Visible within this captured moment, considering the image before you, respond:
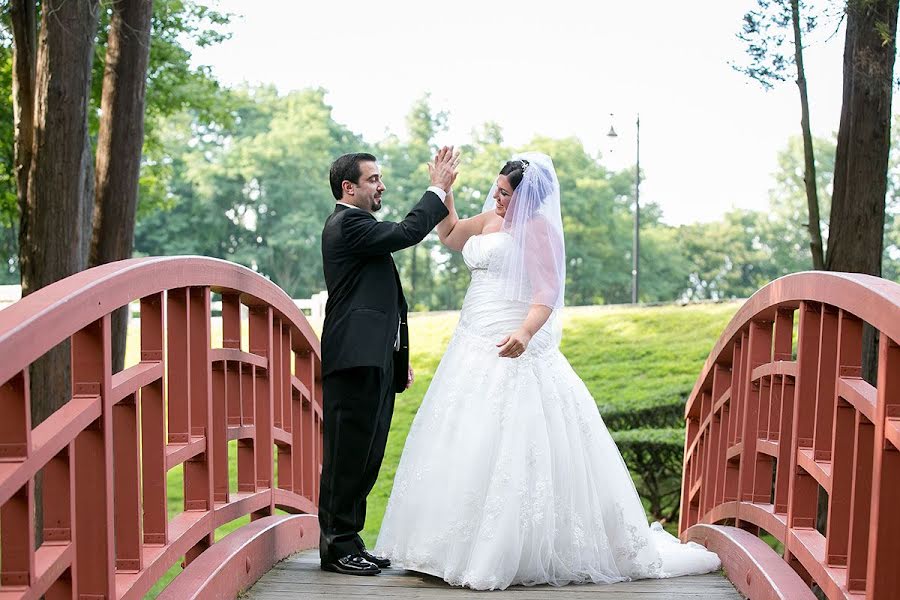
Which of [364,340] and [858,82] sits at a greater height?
[858,82]

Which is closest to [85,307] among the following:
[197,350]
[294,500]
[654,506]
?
[197,350]

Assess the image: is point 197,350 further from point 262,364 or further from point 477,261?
point 477,261

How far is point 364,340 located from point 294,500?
66.7 inches

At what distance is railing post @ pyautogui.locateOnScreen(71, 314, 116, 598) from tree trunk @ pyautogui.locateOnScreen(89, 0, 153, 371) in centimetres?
615

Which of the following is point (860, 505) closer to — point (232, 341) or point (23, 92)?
point (232, 341)

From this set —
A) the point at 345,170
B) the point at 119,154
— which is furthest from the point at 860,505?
the point at 119,154

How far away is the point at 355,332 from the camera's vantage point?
5082mm

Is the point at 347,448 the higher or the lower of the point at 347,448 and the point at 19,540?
the lower

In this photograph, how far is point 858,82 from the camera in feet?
24.8

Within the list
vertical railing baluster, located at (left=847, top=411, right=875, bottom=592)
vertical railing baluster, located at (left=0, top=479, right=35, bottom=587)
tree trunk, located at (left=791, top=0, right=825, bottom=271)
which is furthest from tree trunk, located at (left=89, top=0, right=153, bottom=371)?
vertical railing baluster, located at (left=847, top=411, right=875, bottom=592)

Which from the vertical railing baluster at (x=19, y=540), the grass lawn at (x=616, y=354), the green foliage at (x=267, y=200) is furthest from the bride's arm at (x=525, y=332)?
the green foliage at (x=267, y=200)

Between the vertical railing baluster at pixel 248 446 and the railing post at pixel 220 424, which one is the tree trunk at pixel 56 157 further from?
the railing post at pixel 220 424

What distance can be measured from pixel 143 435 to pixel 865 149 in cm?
541

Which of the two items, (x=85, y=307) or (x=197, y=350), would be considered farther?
(x=197, y=350)
